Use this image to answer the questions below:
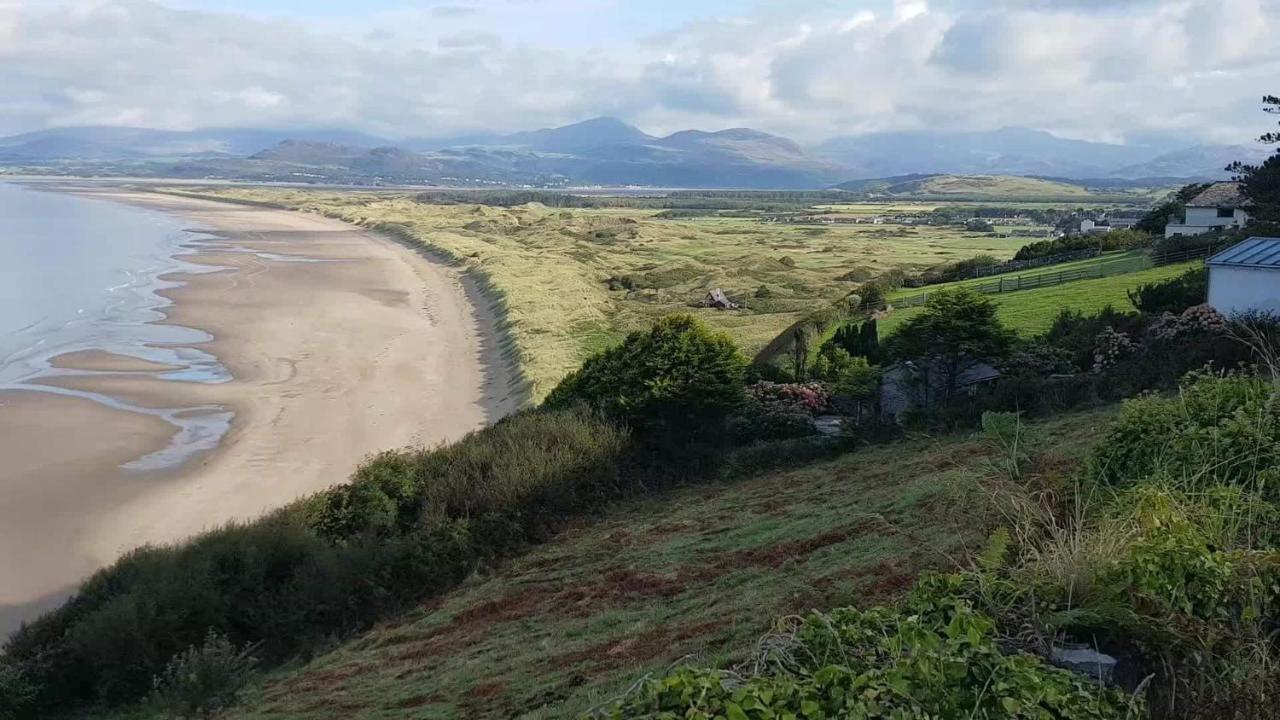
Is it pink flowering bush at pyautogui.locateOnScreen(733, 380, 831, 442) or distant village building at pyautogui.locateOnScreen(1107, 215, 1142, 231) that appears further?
distant village building at pyautogui.locateOnScreen(1107, 215, 1142, 231)

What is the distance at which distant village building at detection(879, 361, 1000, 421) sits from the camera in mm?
18203

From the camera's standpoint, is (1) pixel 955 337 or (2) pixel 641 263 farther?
(2) pixel 641 263

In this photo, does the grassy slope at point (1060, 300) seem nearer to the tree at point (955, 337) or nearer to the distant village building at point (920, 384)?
the distant village building at point (920, 384)

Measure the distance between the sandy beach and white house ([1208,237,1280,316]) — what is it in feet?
54.7

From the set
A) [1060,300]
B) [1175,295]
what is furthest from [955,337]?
[1060,300]

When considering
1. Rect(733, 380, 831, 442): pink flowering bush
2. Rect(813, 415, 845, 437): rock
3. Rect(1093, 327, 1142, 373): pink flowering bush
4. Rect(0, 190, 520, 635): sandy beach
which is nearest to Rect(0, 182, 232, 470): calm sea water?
Rect(0, 190, 520, 635): sandy beach

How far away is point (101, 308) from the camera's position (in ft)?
141

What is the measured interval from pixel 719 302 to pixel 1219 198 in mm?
23074

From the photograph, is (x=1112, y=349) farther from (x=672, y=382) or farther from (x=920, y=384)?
(x=672, y=382)

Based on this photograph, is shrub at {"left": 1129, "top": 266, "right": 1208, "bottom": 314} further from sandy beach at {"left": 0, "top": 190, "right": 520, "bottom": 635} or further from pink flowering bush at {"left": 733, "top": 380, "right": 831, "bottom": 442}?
sandy beach at {"left": 0, "top": 190, "right": 520, "bottom": 635}

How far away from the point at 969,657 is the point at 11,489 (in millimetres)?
22296

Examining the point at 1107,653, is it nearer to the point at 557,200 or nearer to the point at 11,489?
the point at 11,489

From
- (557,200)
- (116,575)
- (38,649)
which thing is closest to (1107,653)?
(38,649)

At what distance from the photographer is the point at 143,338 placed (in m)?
36.4
